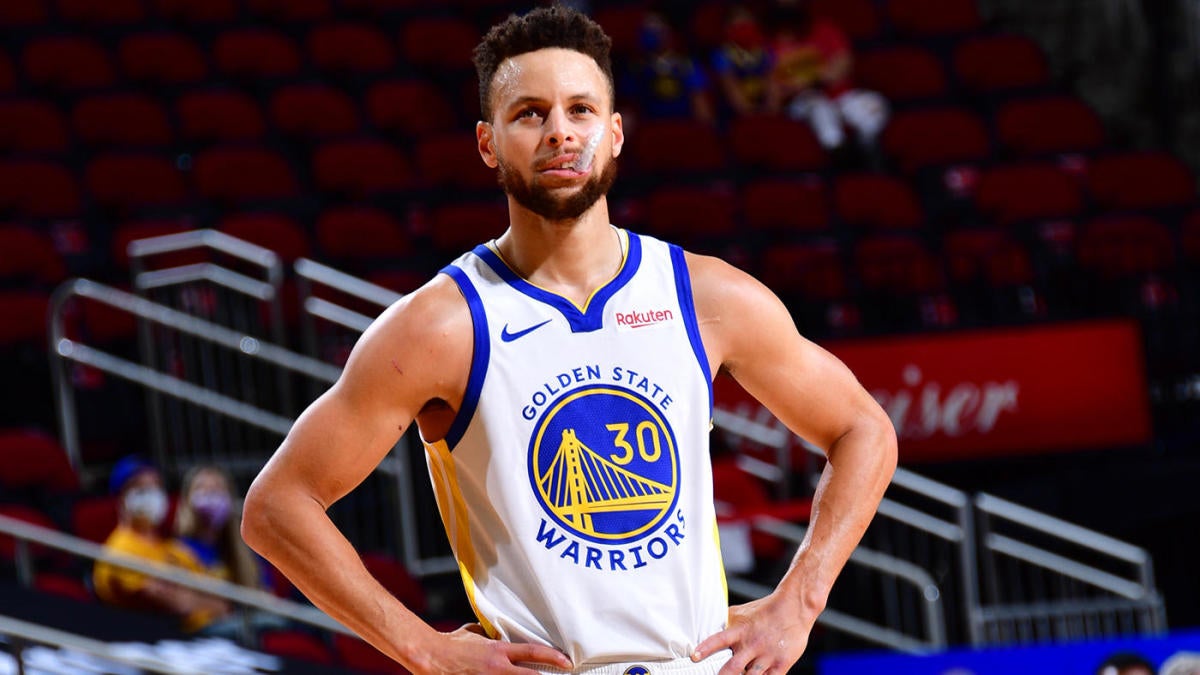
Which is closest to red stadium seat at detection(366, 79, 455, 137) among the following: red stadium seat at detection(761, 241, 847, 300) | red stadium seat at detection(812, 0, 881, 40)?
red stadium seat at detection(761, 241, 847, 300)

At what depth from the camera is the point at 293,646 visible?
7246mm

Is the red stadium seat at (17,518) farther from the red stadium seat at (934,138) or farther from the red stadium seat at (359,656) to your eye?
the red stadium seat at (934,138)

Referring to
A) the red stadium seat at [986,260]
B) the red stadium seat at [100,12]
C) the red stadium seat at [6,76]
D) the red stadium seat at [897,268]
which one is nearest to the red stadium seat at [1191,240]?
the red stadium seat at [986,260]

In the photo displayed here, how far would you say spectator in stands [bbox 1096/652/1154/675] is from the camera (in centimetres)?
720

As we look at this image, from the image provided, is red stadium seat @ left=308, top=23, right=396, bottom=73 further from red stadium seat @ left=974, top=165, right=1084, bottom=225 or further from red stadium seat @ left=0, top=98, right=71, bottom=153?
red stadium seat @ left=974, top=165, right=1084, bottom=225

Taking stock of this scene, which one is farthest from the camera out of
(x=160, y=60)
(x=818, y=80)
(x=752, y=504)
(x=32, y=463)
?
(x=818, y=80)

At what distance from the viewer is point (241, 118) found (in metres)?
11.2

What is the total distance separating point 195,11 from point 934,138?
5.16 metres

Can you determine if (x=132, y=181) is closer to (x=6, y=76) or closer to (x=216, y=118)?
(x=216, y=118)

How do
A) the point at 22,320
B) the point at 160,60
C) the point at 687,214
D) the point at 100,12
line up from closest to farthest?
the point at 22,320, the point at 687,214, the point at 160,60, the point at 100,12

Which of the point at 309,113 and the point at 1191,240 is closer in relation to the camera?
the point at 1191,240

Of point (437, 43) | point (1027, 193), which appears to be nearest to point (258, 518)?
point (1027, 193)

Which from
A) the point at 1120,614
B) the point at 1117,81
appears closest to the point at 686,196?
the point at 1120,614

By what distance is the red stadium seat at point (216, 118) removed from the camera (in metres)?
11.1
